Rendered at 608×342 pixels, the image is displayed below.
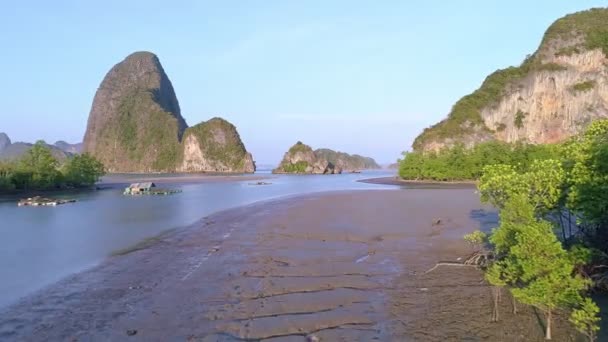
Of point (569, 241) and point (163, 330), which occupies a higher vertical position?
point (569, 241)

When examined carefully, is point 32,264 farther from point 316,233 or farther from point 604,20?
point 604,20

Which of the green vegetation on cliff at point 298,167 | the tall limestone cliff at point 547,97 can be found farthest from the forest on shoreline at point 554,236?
the green vegetation on cliff at point 298,167

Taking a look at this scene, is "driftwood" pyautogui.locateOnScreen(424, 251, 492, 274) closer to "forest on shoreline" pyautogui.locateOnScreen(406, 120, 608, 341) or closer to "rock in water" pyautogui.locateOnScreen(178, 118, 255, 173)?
"forest on shoreline" pyautogui.locateOnScreen(406, 120, 608, 341)

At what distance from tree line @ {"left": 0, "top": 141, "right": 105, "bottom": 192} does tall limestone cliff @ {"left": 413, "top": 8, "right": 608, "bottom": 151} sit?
76.8 metres

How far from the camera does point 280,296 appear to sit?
11203 millimetres

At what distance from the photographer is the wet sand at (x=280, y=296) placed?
29.2ft

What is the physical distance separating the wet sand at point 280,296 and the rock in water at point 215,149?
166 m

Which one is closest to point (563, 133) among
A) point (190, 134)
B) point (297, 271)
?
point (297, 271)

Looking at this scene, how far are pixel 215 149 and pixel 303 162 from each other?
3963cm

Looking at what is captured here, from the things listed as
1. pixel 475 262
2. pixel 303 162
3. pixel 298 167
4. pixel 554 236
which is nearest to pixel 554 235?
pixel 554 236

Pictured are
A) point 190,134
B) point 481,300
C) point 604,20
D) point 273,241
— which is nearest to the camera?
point 481,300

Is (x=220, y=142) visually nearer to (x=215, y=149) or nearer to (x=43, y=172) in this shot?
(x=215, y=149)

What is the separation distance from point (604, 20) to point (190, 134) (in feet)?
472

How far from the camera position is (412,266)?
14.3 m
